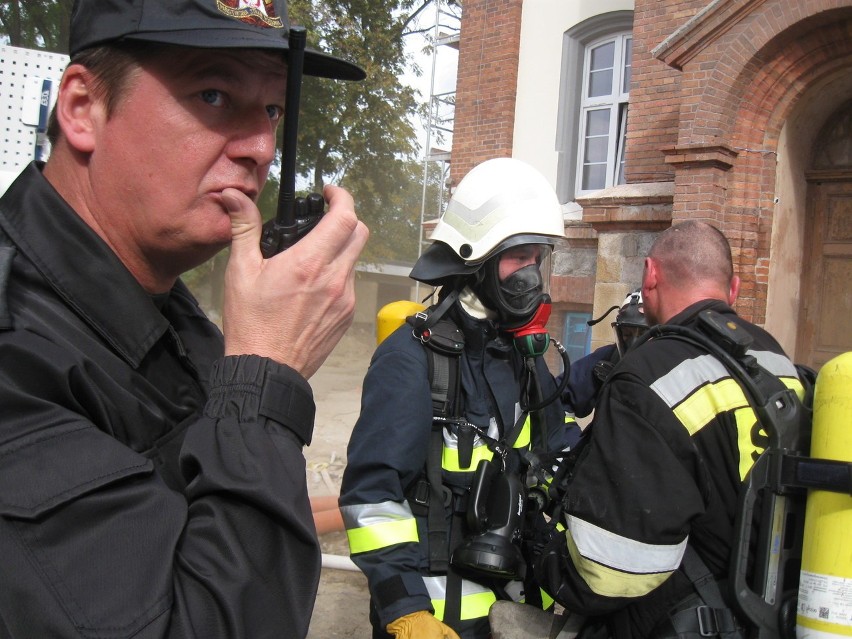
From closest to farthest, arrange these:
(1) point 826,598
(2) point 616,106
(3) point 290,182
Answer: (3) point 290,182
(1) point 826,598
(2) point 616,106

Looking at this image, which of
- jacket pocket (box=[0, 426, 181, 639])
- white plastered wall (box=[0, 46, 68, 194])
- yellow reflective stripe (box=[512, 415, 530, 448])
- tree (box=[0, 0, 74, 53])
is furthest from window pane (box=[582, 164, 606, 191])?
tree (box=[0, 0, 74, 53])

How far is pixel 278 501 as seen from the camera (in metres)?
0.83

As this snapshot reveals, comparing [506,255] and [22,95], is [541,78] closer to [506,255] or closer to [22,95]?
[506,255]

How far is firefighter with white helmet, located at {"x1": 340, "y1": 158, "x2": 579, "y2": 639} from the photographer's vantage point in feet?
7.69

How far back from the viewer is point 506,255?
289 centimetres

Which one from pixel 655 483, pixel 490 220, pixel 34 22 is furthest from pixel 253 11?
pixel 34 22

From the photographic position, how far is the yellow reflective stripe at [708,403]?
1.98m

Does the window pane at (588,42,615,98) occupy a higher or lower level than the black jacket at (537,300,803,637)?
higher

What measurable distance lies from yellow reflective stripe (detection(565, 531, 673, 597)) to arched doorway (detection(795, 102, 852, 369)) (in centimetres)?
614

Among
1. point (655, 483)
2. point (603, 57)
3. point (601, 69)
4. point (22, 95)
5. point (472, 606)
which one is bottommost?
point (472, 606)

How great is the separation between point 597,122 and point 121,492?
983cm

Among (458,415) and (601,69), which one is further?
(601,69)

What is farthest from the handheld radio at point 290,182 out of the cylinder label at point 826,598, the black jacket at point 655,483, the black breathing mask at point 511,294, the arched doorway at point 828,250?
the arched doorway at point 828,250

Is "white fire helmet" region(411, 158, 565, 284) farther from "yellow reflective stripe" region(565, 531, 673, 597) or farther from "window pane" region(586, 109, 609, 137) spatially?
"window pane" region(586, 109, 609, 137)
